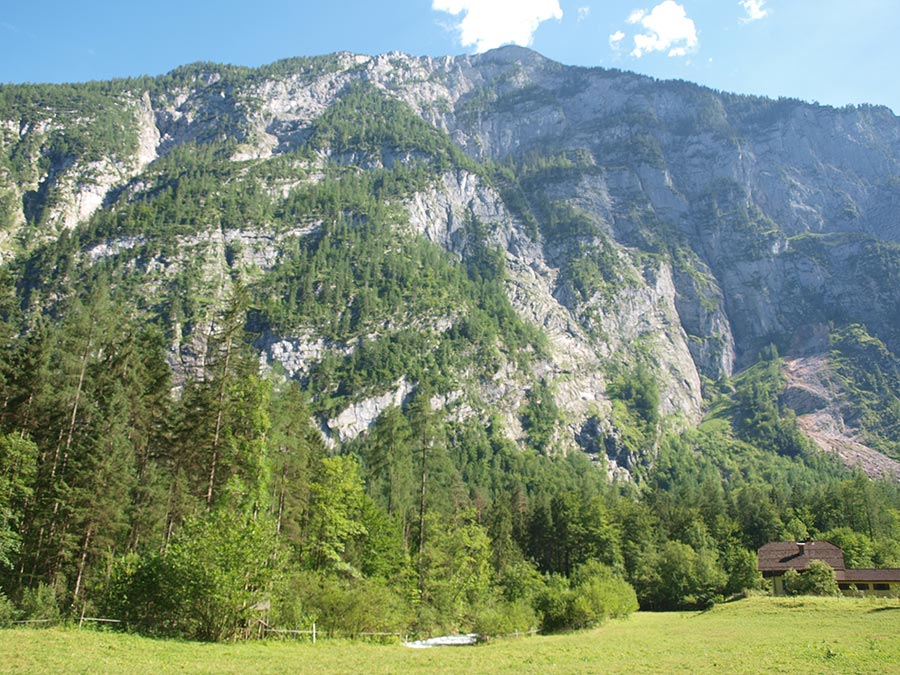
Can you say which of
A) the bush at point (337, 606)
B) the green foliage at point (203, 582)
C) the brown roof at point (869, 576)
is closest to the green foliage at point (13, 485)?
the green foliage at point (203, 582)

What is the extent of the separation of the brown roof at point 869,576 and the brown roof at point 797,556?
248cm

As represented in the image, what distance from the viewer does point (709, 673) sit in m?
20.6

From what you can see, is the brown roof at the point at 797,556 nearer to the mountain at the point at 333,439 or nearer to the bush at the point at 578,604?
the mountain at the point at 333,439

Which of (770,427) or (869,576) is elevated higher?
(770,427)

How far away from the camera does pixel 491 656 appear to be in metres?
27.6

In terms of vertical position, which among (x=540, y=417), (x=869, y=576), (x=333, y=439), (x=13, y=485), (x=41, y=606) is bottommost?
(x=869, y=576)

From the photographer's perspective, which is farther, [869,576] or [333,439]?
[333,439]

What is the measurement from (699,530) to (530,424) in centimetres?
7571

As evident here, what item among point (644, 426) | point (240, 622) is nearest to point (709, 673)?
point (240, 622)

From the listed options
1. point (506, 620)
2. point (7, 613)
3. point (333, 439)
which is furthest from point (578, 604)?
point (333, 439)

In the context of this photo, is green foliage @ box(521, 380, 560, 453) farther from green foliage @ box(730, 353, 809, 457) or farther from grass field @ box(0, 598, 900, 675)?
grass field @ box(0, 598, 900, 675)

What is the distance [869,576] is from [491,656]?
61.4 meters

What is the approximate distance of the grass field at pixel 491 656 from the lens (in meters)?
18.7

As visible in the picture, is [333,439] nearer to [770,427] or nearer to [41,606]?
[41,606]
